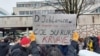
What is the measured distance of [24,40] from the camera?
10445 millimetres

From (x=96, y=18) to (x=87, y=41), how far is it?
51.7 ft

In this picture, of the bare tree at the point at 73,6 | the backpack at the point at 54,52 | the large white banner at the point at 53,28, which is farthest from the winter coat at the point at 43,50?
the bare tree at the point at 73,6

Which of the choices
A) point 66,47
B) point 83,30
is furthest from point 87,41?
point 83,30

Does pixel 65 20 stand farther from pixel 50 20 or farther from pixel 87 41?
pixel 87 41

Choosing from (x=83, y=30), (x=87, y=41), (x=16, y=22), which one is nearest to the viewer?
(x=87, y=41)

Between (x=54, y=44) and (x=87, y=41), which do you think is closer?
(x=54, y=44)

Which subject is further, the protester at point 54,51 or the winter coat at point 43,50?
the winter coat at point 43,50

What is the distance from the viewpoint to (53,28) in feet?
35.5

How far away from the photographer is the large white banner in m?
10.8

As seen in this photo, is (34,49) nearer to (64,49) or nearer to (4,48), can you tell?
(64,49)

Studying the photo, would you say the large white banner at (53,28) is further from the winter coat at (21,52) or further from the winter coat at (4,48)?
the winter coat at (4,48)

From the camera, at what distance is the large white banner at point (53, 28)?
10.8 m

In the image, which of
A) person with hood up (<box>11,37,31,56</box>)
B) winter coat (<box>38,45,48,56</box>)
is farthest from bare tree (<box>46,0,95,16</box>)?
Answer: person with hood up (<box>11,37,31,56</box>)

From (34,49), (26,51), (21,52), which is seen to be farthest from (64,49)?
(21,52)
